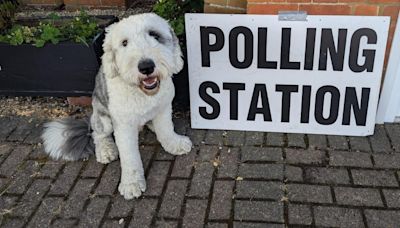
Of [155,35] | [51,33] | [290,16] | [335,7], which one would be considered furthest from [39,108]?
[335,7]

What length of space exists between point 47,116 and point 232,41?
203 cm

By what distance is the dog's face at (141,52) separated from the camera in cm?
270

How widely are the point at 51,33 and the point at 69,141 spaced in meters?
1.01

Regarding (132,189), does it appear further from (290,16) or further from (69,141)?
(290,16)

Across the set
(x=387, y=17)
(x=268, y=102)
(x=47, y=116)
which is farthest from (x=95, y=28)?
(x=387, y=17)

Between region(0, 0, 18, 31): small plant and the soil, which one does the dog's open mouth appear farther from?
region(0, 0, 18, 31): small plant

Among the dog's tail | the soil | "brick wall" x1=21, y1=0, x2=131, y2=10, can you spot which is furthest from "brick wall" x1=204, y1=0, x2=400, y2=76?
"brick wall" x1=21, y1=0, x2=131, y2=10

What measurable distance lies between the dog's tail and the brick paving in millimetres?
82

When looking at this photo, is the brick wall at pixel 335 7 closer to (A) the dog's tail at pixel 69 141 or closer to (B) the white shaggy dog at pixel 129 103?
(B) the white shaggy dog at pixel 129 103

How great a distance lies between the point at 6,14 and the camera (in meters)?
4.21

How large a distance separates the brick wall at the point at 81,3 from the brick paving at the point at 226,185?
8.02ft

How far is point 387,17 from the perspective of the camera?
10.4 feet

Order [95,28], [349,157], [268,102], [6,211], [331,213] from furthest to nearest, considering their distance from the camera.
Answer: [95,28] < [268,102] < [349,157] < [6,211] < [331,213]

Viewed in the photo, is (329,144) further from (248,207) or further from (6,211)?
(6,211)
